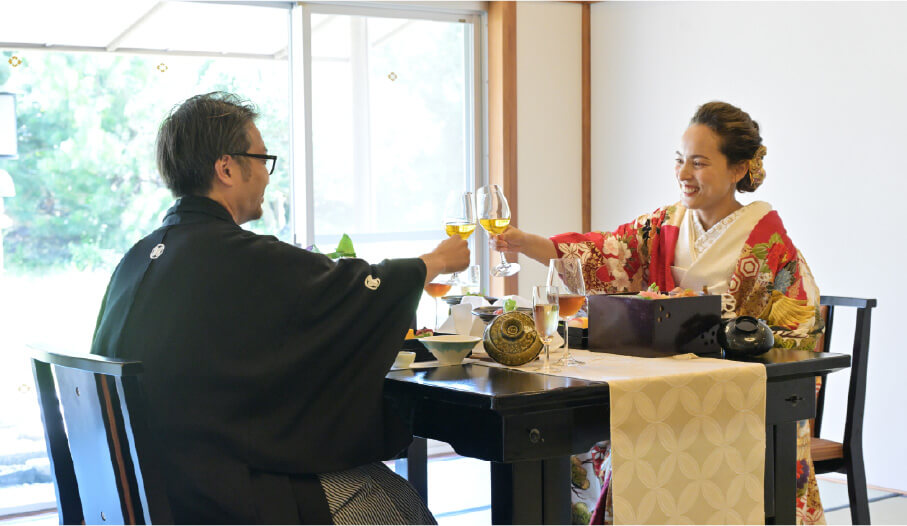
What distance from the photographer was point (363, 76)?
15.5 feet

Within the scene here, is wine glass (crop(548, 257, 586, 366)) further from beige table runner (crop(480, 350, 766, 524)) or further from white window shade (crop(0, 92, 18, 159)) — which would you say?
white window shade (crop(0, 92, 18, 159))

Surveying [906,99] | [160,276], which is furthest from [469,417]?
[906,99]

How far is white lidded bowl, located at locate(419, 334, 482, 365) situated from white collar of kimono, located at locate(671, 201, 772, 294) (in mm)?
852

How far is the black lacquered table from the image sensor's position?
172 cm

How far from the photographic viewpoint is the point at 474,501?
3.93 meters

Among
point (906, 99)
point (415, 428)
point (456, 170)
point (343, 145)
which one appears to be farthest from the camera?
point (456, 170)

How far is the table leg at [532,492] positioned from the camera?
1769 mm

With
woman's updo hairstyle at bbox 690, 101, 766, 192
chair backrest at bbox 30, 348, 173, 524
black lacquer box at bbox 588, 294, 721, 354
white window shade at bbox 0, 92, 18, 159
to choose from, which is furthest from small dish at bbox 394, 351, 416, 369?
white window shade at bbox 0, 92, 18, 159

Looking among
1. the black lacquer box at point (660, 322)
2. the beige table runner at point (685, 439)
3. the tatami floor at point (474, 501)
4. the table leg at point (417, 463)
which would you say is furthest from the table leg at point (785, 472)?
the tatami floor at point (474, 501)

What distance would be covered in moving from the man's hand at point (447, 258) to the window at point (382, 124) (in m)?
2.60

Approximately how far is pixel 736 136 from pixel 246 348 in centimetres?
156

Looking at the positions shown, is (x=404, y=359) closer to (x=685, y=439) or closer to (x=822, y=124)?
(x=685, y=439)

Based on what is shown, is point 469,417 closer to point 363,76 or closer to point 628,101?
point 363,76

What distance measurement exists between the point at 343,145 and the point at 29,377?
1.90 meters
